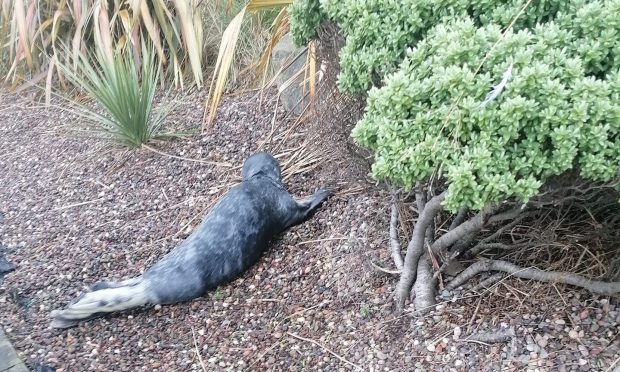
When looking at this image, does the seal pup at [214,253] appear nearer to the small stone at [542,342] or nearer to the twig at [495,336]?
the twig at [495,336]

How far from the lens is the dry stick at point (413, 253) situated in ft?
7.48

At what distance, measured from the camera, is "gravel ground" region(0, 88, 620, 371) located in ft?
7.54

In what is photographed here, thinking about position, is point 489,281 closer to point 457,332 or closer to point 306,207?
point 457,332

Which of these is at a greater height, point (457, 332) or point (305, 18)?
point (305, 18)

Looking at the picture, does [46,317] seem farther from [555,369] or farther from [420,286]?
[555,369]

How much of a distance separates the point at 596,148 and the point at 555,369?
861 millimetres

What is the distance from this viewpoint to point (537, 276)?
234cm

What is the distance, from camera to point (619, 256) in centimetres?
217

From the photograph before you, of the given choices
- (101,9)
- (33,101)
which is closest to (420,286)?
(101,9)

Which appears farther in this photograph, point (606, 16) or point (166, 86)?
point (166, 86)

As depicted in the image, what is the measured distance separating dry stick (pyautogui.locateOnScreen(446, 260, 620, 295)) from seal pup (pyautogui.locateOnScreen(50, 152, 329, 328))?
3.23 ft

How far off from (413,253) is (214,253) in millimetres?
992

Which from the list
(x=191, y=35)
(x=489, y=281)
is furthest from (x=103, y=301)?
(x=191, y=35)

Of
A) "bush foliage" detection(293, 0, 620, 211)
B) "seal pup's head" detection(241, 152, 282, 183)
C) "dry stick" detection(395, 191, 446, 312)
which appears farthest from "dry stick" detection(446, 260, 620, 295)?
"seal pup's head" detection(241, 152, 282, 183)
